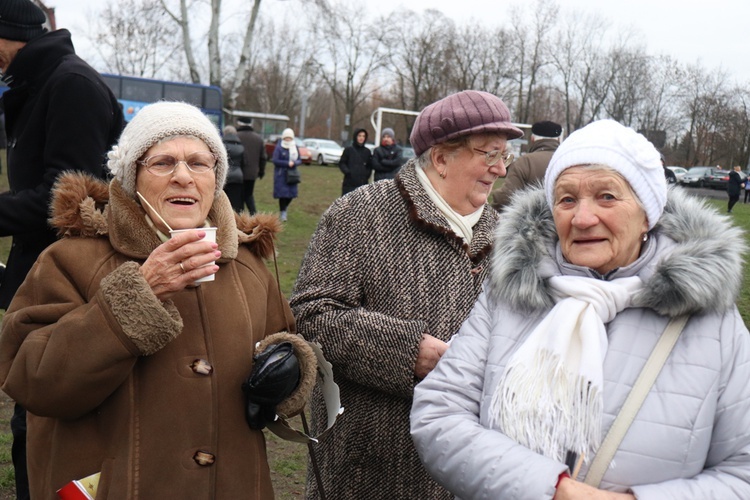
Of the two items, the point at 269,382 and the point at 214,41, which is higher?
the point at 214,41

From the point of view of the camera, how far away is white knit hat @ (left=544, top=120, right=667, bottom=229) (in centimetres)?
195

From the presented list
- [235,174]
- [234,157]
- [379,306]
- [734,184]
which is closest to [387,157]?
[234,157]

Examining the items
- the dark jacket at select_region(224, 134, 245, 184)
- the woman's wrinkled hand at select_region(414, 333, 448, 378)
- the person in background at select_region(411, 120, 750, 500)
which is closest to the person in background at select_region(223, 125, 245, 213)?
the dark jacket at select_region(224, 134, 245, 184)

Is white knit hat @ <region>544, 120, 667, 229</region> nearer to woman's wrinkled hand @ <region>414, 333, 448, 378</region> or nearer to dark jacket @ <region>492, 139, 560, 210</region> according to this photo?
woman's wrinkled hand @ <region>414, 333, 448, 378</region>

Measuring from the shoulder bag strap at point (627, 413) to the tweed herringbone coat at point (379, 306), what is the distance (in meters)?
0.88

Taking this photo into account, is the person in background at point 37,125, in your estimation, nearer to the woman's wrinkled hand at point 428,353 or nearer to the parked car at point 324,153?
the woman's wrinkled hand at point 428,353

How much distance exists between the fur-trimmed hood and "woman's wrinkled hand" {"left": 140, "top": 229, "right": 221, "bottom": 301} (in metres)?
0.77

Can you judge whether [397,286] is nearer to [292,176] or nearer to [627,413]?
[627,413]

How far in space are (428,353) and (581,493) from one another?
0.90 m

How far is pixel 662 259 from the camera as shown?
6.12 ft

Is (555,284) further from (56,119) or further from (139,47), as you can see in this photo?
(139,47)

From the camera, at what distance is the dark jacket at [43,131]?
9.20 ft

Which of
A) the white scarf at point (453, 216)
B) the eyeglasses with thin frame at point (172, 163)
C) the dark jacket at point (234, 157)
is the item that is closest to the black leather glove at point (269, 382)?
the eyeglasses with thin frame at point (172, 163)

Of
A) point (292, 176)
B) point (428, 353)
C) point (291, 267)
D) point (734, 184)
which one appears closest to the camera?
point (428, 353)
